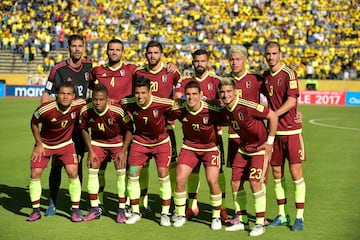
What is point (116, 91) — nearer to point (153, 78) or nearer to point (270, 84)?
point (153, 78)

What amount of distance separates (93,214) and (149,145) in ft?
4.26

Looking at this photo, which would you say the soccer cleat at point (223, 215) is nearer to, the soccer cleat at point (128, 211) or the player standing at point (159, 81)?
the player standing at point (159, 81)

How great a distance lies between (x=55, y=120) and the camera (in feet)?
31.5

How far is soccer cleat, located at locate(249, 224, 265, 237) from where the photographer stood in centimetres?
889

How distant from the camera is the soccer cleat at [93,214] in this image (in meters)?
9.72

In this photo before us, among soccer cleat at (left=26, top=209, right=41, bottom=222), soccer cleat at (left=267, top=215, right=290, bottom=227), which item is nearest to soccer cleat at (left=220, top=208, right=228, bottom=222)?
soccer cleat at (left=267, top=215, right=290, bottom=227)

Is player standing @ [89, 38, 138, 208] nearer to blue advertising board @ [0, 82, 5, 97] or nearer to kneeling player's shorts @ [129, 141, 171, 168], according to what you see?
kneeling player's shorts @ [129, 141, 171, 168]

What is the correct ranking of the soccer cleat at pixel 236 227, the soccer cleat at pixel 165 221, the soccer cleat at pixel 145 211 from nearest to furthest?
the soccer cleat at pixel 236 227 → the soccer cleat at pixel 165 221 → the soccer cleat at pixel 145 211

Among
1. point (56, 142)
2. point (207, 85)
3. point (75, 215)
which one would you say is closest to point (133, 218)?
point (75, 215)

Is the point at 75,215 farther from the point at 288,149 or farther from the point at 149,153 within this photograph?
the point at 288,149

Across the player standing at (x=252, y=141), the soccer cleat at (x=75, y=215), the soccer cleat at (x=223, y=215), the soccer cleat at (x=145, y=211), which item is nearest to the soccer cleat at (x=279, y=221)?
the player standing at (x=252, y=141)

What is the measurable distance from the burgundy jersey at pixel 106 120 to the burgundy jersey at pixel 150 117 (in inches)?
5.1

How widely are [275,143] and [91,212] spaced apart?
2856mm

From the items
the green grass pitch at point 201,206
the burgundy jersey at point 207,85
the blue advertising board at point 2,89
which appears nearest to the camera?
the green grass pitch at point 201,206
